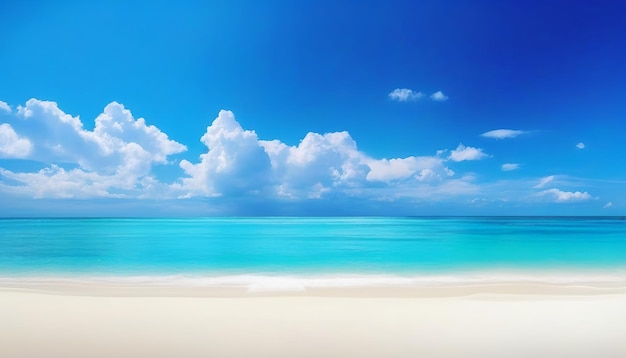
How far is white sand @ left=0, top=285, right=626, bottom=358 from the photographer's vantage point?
3.51 meters

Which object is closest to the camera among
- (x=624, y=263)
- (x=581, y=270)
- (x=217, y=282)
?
(x=217, y=282)

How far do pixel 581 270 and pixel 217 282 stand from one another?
8149mm

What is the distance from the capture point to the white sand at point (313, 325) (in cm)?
351

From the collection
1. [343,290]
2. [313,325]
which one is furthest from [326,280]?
[313,325]

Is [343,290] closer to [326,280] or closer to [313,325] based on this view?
[326,280]

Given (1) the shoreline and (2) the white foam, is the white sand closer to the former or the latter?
(1) the shoreline

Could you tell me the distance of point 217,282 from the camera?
284 inches

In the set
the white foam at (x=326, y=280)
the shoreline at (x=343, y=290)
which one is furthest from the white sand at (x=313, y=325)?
the white foam at (x=326, y=280)

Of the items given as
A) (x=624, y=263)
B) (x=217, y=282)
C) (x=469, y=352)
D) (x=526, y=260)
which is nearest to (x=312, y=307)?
(x=469, y=352)

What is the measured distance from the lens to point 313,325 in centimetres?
418

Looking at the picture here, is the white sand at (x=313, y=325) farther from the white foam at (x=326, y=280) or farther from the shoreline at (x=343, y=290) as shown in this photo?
the white foam at (x=326, y=280)

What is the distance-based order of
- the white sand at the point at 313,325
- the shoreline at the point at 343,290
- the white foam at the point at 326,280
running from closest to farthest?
the white sand at the point at 313,325, the shoreline at the point at 343,290, the white foam at the point at 326,280

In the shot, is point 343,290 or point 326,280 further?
point 326,280

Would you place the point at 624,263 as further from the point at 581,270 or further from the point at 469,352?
the point at 469,352
